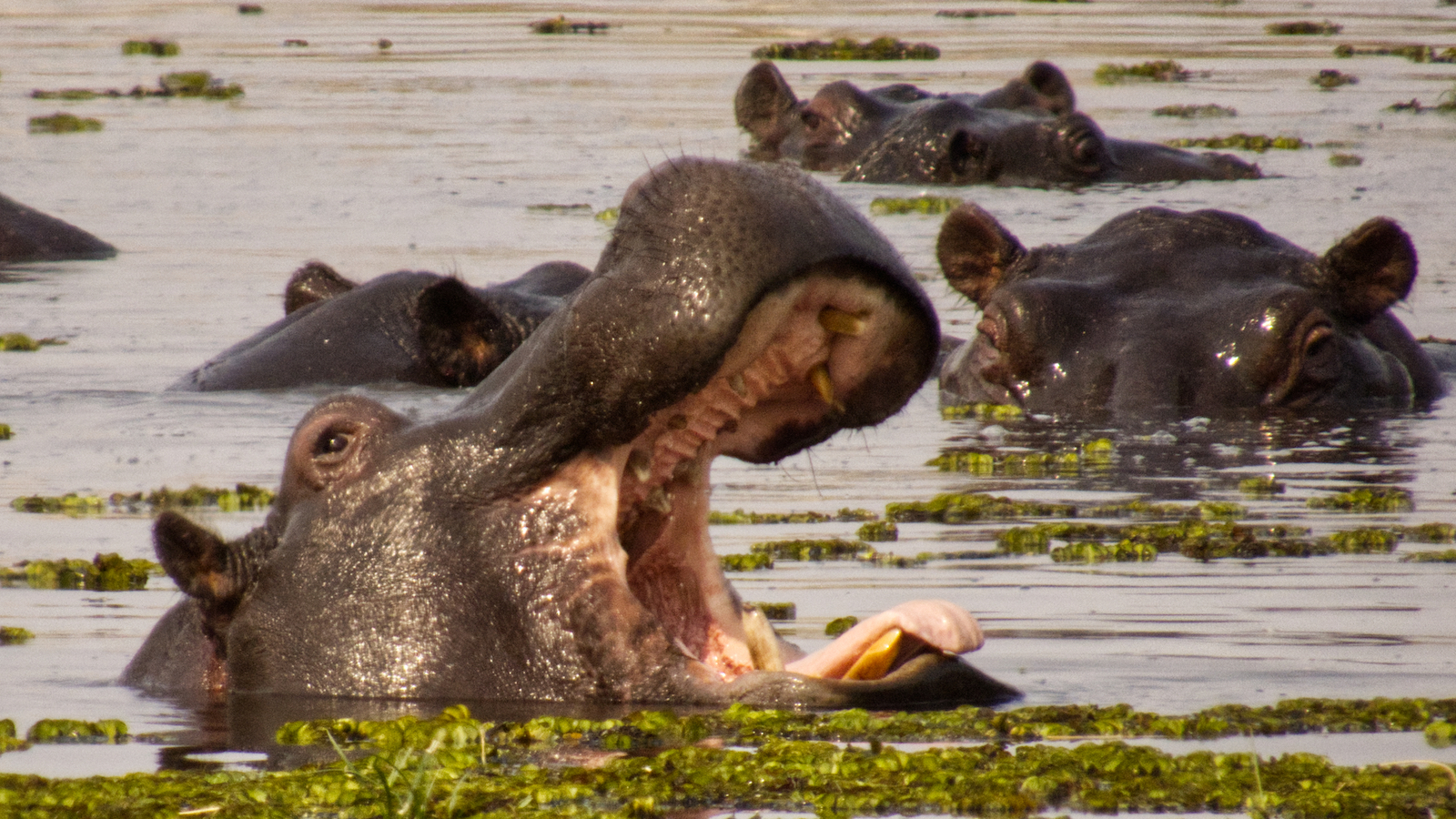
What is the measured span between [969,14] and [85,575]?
3476 cm

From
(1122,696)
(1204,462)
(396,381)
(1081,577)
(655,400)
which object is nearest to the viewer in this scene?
(655,400)

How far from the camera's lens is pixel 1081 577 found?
272 inches

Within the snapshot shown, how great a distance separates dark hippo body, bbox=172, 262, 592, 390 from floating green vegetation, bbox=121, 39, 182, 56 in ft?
82.5

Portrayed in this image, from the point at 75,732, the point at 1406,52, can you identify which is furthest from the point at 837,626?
the point at 1406,52

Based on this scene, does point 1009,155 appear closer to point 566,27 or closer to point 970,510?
point 970,510

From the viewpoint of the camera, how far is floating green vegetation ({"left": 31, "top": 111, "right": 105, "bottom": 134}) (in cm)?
2523

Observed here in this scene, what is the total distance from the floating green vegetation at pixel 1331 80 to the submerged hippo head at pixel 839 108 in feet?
27.8

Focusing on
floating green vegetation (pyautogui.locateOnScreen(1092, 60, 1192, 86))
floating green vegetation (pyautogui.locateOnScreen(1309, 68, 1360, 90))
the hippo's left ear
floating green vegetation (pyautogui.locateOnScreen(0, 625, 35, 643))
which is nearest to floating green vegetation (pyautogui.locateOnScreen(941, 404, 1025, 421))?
the hippo's left ear

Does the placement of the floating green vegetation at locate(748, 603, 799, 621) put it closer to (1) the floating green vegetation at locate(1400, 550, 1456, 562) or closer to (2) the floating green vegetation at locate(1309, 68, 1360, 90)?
(1) the floating green vegetation at locate(1400, 550, 1456, 562)

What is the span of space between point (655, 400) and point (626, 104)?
23418 mm

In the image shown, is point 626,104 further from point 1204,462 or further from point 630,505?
point 630,505

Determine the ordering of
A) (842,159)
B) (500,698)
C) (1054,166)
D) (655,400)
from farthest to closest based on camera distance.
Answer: (842,159) < (1054,166) < (500,698) < (655,400)

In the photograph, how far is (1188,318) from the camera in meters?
9.73

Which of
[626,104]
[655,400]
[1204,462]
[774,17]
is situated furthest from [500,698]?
[774,17]
